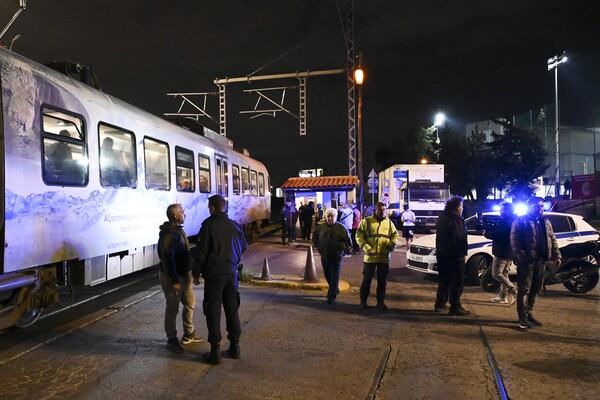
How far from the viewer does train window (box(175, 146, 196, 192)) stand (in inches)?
393

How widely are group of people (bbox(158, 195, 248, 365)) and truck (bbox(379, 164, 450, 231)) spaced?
17705 mm

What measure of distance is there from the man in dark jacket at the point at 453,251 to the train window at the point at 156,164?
5.19 meters

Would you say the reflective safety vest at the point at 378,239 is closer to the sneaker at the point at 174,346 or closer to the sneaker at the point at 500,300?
the sneaker at the point at 500,300

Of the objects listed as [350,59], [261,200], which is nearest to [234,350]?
[261,200]

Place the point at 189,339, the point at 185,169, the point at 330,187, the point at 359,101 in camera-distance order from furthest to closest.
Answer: the point at 330,187, the point at 359,101, the point at 185,169, the point at 189,339

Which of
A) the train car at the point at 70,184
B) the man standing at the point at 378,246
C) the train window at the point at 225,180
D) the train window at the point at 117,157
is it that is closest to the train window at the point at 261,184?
the train window at the point at 225,180

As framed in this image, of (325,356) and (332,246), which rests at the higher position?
(332,246)

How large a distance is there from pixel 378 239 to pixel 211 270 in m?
3.16

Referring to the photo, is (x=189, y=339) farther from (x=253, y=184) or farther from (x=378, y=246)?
(x=253, y=184)

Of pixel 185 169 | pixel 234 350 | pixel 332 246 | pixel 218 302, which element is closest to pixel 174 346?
pixel 234 350

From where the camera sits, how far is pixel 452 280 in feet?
22.6

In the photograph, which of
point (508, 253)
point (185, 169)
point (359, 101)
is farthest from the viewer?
point (359, 101)

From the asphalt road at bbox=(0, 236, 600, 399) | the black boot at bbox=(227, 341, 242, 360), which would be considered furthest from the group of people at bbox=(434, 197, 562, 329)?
the black boot at bbox=(227, 341, 242, 360)

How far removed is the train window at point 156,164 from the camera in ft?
28.2
